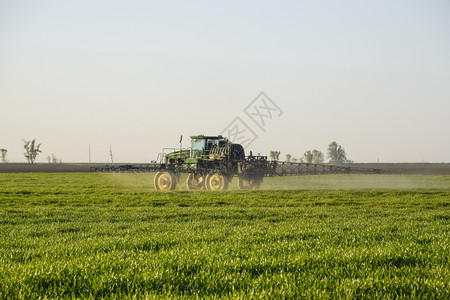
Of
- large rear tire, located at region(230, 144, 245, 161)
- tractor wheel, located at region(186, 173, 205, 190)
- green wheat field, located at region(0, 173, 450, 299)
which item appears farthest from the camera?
tractor wheel, located at region(186, 173, 205, 190)

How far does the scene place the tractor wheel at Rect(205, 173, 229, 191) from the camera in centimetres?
3341

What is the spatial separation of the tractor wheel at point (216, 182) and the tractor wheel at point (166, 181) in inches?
114

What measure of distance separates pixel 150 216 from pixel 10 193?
58.6 feet

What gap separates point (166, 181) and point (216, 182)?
14.5 ft

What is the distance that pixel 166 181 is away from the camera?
3503 centimetres

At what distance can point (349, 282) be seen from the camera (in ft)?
20.7

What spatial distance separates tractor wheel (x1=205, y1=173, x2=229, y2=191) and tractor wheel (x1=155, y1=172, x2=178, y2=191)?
114 inches

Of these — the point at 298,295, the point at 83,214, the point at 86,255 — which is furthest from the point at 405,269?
the point at 83,214

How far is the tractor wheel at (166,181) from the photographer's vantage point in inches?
1368

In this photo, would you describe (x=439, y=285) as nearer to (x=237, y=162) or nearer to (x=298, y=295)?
(x=298, y=295)

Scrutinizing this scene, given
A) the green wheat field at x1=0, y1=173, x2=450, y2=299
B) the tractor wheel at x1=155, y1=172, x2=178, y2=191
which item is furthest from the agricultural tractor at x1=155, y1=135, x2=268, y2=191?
the green wheat field at x1=0, y1=173, x2=450, y2=299

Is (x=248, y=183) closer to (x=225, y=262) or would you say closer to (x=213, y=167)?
(x=213, y=167)

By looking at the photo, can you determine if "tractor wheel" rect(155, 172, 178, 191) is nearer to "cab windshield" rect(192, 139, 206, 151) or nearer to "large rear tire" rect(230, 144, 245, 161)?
"cab windshield" rect(192, 139, 206, 151)

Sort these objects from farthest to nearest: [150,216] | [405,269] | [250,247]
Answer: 1. [150,216]
2. [250,247]
3. [405,269]
